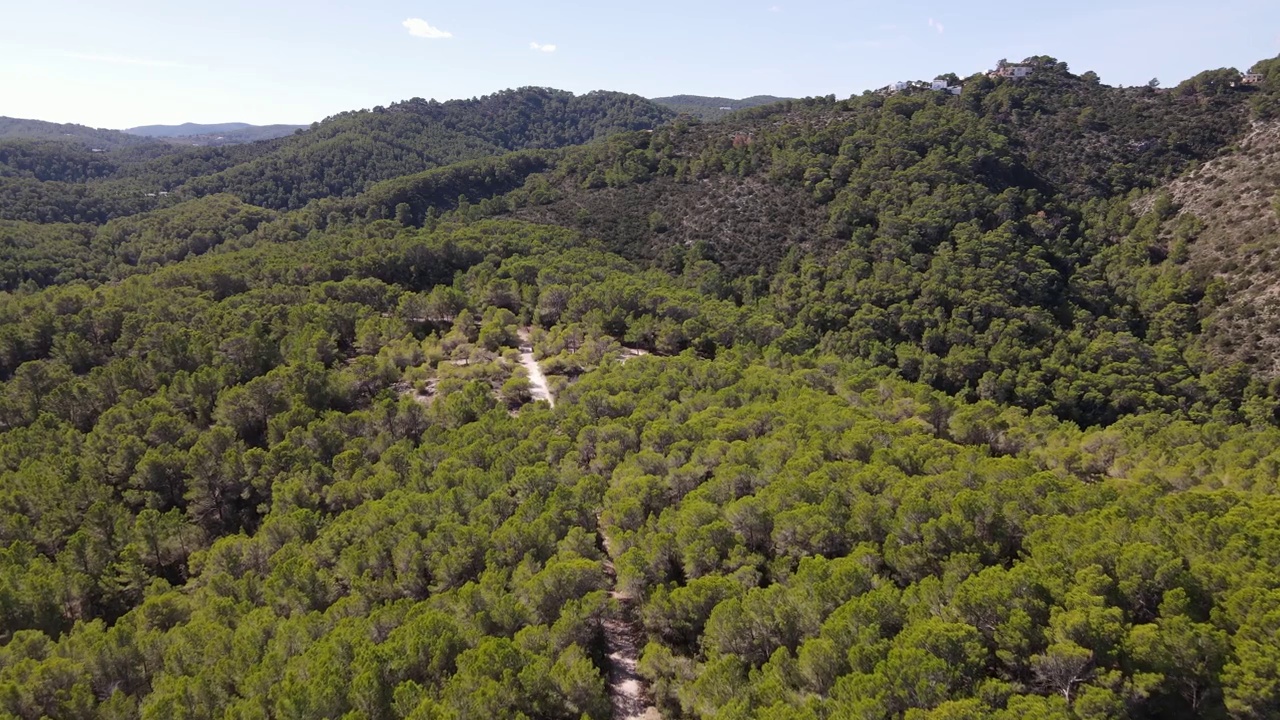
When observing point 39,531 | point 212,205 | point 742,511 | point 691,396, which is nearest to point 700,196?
point 691,396

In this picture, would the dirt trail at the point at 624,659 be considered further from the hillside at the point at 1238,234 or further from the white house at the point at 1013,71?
the white house at the point at 1013,71

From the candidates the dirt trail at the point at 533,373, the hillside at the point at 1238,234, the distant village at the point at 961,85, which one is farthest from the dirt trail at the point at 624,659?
the distant village at the point at 961,85

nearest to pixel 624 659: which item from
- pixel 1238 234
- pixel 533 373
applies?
pixel 533 373

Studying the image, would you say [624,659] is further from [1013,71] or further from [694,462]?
[1013,71]

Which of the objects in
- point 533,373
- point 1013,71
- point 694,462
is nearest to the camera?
point 694,462

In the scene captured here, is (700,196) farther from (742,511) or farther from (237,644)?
(237,644)

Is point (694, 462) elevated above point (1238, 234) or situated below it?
below

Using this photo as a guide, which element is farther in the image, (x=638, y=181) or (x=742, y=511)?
(x=638, y=181)
